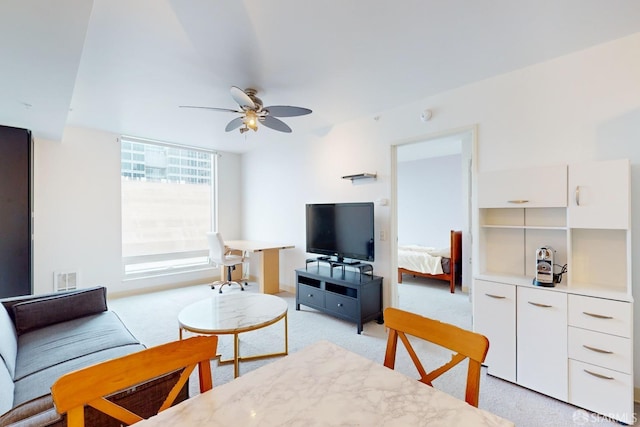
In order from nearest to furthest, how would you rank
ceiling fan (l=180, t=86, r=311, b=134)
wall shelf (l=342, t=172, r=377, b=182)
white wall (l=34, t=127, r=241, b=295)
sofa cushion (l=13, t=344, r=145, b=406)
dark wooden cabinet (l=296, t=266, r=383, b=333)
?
sofa cushion (l=13, t=344, r=145, b=406)
ceiling fan (l=180, t=86, r=311, b=134)
dark wooden cabinet (l=296, t=266, r=383, b=333)
wall shelf (l=342, t=172, r=377, b=182)
white wall (l=34, t=127, r=241, b=295)

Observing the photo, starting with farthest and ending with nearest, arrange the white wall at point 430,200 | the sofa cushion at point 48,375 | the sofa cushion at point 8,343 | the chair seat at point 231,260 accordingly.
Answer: the white wall at point 430,200 < the chair seat at point 231,260 < the sofa cushion at point 8,343 < the sofa cushion at point 48,375

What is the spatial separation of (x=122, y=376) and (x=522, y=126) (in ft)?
10.7

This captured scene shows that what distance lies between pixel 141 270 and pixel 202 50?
4.16 metres

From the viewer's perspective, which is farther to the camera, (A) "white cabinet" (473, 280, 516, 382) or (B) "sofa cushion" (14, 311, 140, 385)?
(A) "white cabinet" (473, 280, 516, 382)

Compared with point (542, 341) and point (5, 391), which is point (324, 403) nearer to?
point (5, 391)

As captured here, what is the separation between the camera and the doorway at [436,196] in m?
4.88

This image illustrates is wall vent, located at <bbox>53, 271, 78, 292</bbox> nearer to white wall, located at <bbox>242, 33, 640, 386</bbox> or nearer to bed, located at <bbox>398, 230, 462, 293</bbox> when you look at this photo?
white wall, located at <bbox>242, 33, 640, 386</bbox>

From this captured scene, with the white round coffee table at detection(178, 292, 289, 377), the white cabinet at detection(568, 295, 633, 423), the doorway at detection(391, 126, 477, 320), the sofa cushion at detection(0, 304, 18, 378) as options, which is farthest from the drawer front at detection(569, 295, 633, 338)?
the sofa cushion at detection(0, 304, 18, 378)

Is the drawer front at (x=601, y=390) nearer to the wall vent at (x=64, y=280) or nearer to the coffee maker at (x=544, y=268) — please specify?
the coffee maker at (x=544, y=268)

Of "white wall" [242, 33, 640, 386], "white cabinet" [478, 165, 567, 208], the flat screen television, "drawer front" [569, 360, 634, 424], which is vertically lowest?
"drawer front" [569, 360, 634, 424]

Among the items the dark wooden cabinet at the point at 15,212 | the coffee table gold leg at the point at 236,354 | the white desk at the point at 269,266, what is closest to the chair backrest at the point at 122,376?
the coffee table gold leg at the point at 236,354

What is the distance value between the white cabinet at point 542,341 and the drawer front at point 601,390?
60 millimetres

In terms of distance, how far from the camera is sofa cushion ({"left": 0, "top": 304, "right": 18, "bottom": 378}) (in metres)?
1.70

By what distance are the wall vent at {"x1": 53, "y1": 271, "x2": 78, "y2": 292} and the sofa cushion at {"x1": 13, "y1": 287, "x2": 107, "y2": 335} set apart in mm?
2158
